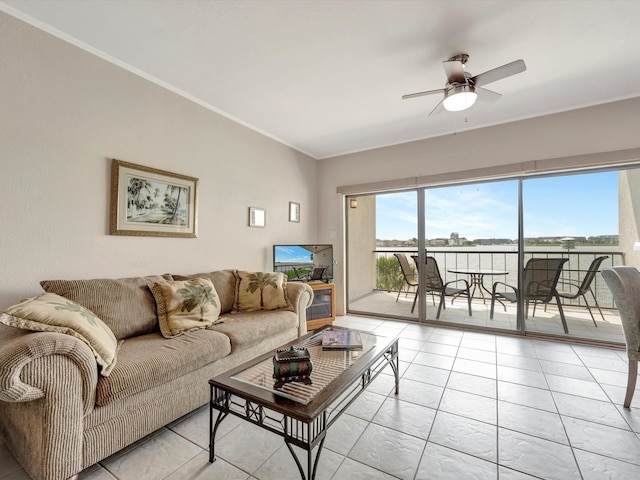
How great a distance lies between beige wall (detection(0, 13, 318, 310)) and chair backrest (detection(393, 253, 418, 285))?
7.99 feet

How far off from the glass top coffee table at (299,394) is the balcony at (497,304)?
2393 millimetres

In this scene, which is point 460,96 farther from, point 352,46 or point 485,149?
point 485,149

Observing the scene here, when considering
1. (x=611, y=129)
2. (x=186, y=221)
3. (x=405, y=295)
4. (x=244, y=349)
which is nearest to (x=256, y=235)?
(x=186, y=221)

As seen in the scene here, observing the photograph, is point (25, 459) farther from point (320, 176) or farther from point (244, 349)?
point (320, 176)

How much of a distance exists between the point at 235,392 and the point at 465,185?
3566 millimetres

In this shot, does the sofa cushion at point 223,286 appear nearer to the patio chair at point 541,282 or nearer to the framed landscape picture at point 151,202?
the framed landscape picture at point 151,202

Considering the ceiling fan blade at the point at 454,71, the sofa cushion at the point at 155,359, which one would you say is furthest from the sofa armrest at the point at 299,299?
the ceiling fan blade at the point at 454,71

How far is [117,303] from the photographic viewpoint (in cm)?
189

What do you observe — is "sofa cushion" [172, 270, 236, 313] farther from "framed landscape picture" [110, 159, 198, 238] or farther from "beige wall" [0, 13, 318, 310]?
"framed landscape picture" [110, 159, 198, 238]

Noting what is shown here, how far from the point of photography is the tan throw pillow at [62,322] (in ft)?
4.08

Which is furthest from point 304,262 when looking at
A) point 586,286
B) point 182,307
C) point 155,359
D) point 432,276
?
point 586,286

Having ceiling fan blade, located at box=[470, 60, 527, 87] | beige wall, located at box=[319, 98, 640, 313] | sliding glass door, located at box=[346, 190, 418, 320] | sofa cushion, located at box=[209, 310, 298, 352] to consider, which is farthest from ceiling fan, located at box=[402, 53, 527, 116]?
sofa cushion, located at box=[209, 310, 298, 352]

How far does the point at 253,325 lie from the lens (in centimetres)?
225

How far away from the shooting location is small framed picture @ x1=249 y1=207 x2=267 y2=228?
338cm
